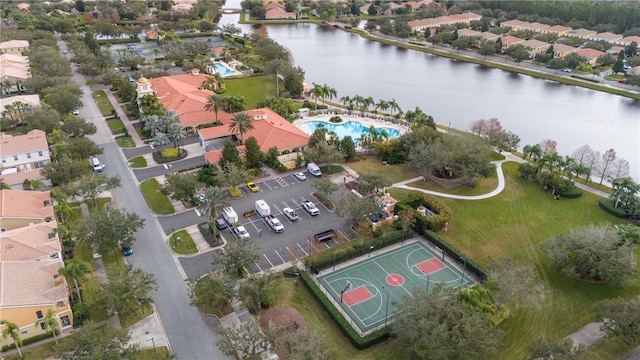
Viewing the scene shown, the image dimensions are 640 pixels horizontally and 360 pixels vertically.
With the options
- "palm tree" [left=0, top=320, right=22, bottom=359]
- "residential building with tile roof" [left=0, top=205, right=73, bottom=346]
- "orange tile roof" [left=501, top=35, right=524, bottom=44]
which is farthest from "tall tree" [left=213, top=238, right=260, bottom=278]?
"orange tile roof" [left=501, top=35, right=524, bottom=44]

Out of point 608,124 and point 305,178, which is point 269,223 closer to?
point 305,178

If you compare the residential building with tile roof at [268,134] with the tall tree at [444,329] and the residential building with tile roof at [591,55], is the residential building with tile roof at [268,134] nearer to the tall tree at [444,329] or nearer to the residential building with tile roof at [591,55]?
the tall tree at [444,329]

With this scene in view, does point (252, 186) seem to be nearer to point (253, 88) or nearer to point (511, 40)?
point (253, 88)

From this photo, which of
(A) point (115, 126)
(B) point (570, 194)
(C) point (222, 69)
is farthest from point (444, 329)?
(C) point (222, 69)

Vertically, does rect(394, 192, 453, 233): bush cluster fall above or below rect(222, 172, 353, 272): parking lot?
above

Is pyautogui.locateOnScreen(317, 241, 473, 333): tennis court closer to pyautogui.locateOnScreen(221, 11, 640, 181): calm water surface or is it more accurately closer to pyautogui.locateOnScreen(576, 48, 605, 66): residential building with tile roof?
pyautogui.locateOnScreen(221, 11, 640, 181): calm water surface

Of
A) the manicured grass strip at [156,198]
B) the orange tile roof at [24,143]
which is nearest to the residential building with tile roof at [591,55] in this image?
the manicured grass strip at [156,198]
